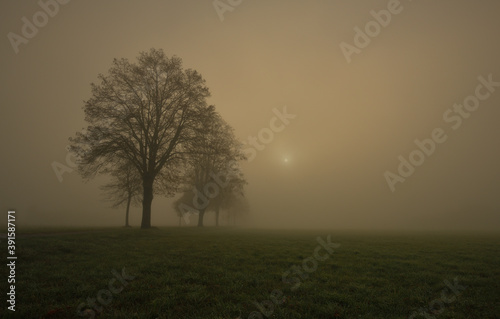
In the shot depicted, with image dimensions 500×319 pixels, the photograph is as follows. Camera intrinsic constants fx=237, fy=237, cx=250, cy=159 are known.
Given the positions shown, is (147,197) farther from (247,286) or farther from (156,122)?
(247,286)

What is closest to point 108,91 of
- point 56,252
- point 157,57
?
point 157,57

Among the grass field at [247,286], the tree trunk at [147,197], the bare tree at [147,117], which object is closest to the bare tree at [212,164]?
the bare tree at [147,117]

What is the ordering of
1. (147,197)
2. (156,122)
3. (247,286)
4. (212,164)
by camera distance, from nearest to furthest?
1. (247,286)
2. (147,197)
3. (156,122)
4. (212,164)

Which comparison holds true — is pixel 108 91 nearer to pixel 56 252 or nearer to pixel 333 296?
pixel 56 252

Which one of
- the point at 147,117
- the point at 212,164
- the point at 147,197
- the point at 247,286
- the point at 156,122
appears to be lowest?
the point at 247,286

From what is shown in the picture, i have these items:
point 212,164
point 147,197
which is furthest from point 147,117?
point 212,164

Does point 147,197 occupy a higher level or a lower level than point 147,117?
lower

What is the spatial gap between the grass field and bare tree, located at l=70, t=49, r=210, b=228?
15.0m

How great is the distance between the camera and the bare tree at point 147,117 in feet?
87.2

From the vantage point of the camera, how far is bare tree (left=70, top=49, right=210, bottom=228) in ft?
87.2

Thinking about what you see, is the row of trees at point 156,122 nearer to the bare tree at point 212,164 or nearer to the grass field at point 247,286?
the bare tree at point 212,164

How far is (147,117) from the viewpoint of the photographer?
97.4 ft

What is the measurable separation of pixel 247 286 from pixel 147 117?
87.5 feet

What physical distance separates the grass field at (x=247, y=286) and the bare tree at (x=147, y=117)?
15038 mm
